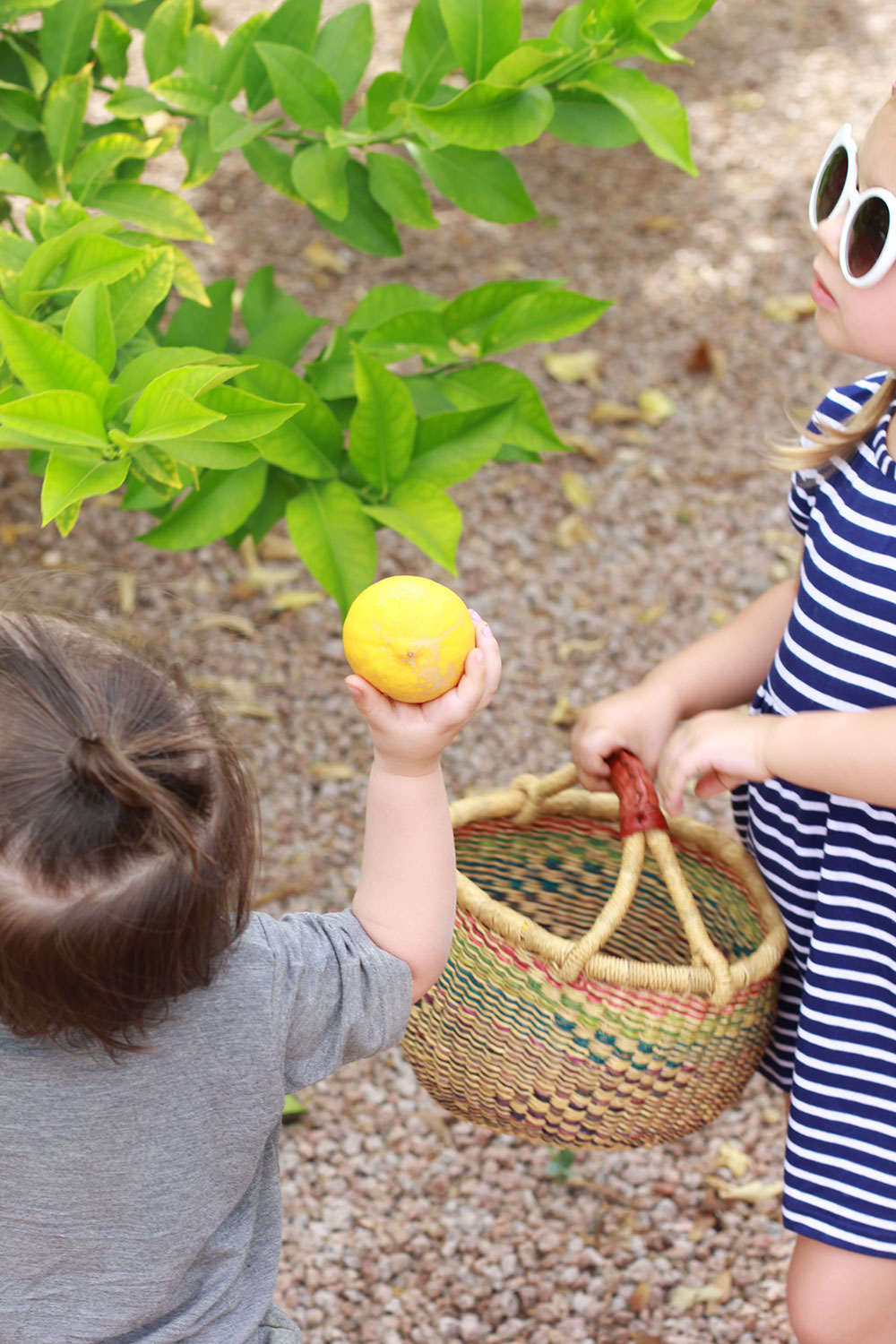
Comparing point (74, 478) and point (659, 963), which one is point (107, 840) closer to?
point (74, 478)

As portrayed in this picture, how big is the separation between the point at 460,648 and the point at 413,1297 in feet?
4.09

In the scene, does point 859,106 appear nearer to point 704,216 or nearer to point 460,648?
point 704,216

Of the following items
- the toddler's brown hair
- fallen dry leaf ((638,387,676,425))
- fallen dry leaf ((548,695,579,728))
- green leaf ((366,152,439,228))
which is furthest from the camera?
fallen dry leaf ((638,387,676,425))

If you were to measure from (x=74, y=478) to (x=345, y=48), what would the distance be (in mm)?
891

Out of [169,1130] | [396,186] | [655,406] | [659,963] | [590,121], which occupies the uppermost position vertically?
[590,121]

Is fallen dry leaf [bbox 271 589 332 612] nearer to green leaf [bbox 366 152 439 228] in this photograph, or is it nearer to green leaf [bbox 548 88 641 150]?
green leaf [bbox 366 152 439 228]

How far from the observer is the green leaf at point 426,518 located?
154 cm

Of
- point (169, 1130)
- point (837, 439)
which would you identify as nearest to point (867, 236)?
point (837, 439)

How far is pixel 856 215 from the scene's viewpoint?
1321 millimetres

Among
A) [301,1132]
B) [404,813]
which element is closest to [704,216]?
[301,1132]

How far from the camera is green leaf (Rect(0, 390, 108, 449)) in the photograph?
42.7 inches

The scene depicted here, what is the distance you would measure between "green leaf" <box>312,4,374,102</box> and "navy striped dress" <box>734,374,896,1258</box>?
86cm

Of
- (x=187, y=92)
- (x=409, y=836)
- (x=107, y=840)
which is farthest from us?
(x=187, y=92)

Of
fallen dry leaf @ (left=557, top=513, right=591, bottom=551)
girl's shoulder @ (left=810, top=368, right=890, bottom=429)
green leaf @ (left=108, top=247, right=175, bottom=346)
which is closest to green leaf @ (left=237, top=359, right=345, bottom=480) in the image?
green leaf @ (left=108, top=247, right=175, bottom=346)
